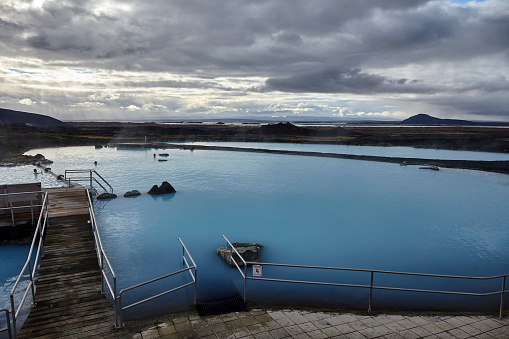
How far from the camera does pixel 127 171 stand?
25422 mm

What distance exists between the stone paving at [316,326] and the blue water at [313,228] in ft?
6.12

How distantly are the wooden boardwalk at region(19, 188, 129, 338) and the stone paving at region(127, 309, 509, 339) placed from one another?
736 millimetres

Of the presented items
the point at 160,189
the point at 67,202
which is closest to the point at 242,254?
the point at 67,202

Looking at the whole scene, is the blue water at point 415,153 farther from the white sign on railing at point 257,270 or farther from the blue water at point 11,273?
the blue water at point 11,273

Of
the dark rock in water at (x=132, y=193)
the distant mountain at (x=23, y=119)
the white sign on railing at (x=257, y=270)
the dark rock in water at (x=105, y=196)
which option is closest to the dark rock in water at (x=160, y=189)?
the dark rock in water at (x=132, y=193)

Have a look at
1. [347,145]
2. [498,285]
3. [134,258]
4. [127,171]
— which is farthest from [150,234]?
[347,145]

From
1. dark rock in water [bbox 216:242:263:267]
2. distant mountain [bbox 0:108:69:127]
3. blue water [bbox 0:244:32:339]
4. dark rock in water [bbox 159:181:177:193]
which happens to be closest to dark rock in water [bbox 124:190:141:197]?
dark rock in water [bbox 159:181:177:193]

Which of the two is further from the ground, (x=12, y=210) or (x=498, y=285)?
(x=12, y=210)

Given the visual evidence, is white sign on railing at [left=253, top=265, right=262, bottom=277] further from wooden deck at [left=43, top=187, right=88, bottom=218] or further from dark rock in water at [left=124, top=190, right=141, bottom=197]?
dark rock in water at [left=124, top=190, right=141, bottom=197]

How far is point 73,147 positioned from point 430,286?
4367cm

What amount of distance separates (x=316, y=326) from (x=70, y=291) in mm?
4220

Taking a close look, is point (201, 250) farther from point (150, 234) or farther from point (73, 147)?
point (73, 147)

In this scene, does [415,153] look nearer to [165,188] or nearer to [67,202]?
[165,188]

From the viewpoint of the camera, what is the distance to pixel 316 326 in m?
5.10
